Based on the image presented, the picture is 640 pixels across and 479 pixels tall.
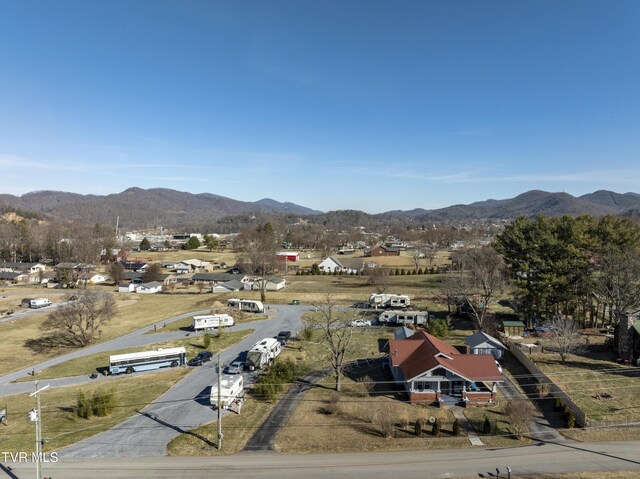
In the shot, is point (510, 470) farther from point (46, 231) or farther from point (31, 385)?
point (46, 231)

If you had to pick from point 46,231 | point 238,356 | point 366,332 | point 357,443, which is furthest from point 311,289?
point 46,231

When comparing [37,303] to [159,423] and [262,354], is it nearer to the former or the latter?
[262,354]

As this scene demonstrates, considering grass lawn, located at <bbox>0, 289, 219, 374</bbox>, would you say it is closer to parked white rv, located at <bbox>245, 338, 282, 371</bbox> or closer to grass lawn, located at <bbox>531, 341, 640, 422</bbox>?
parked white rv, located at <bbox>245, 338, 282, 371</bbox>

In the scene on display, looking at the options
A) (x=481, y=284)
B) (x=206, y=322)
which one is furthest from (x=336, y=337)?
(x=481, y=284)

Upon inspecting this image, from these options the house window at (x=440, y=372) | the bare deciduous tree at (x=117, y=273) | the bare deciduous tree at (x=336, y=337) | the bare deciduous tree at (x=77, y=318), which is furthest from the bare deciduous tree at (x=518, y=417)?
the bare deciduous tree at (x=117, y=273)

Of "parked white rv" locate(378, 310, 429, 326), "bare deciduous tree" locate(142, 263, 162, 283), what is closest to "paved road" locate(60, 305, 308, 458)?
"parked white rv" locate(378, 310, 429, 326)

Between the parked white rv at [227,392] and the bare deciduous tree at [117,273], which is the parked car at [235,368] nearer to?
the parked white rv at [227,392]
